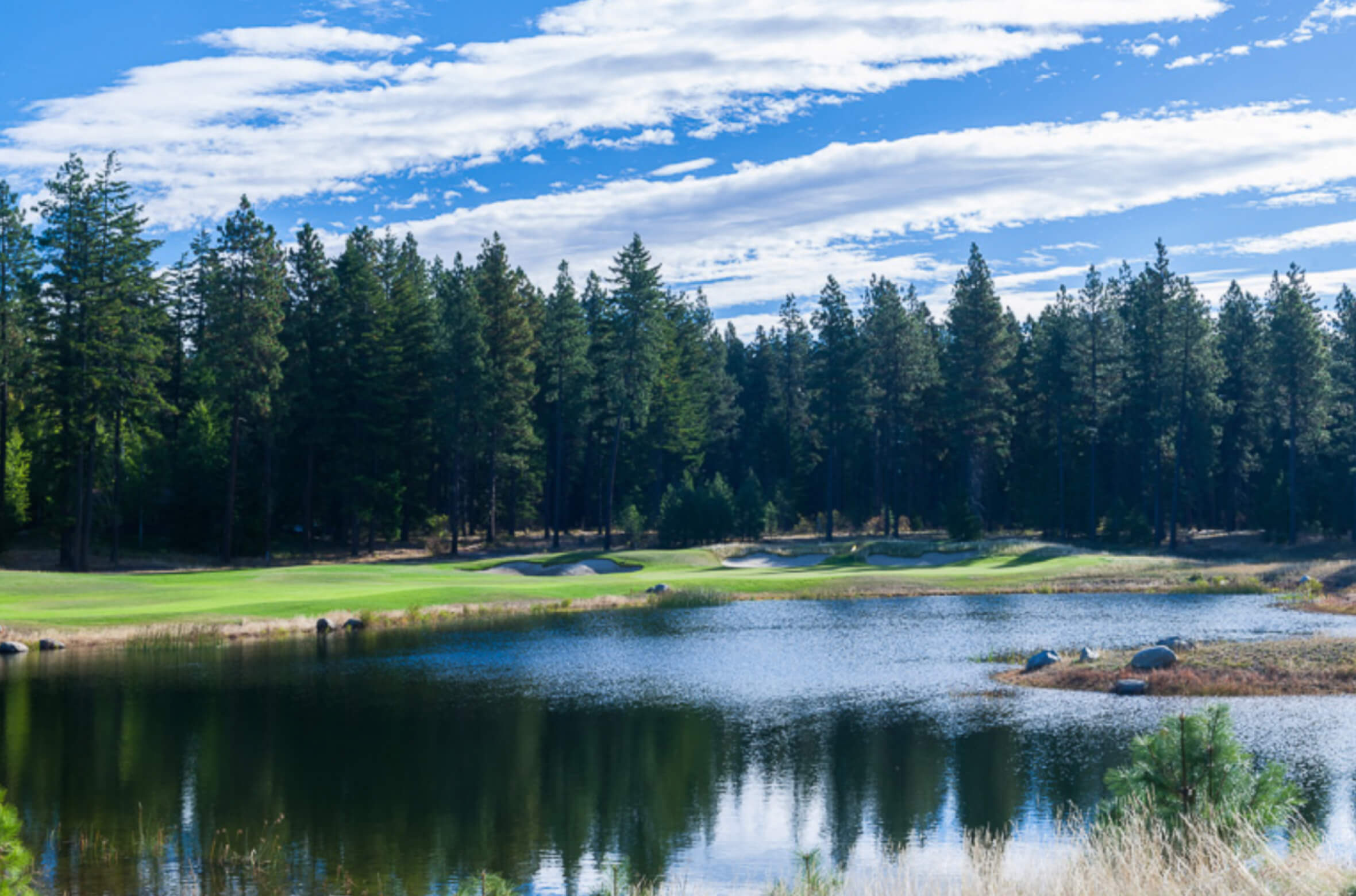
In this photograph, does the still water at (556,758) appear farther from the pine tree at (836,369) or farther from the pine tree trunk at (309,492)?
the pine tree at (836,369)

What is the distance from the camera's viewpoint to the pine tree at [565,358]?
265 feet

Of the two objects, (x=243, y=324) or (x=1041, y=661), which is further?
(x=243, y=324)

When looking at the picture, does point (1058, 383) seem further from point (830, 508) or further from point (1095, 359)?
point (830, 508)

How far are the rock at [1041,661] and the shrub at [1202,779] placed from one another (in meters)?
17.1

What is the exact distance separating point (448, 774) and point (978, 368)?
223 ft

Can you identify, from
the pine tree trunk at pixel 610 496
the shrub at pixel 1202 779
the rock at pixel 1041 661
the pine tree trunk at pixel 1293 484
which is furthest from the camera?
the pine tree trunk at pixel 610 496

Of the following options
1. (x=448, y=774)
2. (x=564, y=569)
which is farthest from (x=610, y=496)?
(x=448, y=774)

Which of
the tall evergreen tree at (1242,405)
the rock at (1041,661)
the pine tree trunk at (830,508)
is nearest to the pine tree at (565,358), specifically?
the pine tree trunk at (830,508)

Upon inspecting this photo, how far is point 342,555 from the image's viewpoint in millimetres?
69562

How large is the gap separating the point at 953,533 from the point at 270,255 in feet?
140

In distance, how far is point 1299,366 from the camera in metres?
72.8

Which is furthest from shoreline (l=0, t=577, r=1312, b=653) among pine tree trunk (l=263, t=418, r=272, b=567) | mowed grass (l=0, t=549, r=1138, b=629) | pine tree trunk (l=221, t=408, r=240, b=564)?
pine tree trunk (l=263, t=418, r=272, b=567)

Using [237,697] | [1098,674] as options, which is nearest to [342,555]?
[237,697]

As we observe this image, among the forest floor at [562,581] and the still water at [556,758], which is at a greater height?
the forest floor at [562,581]
